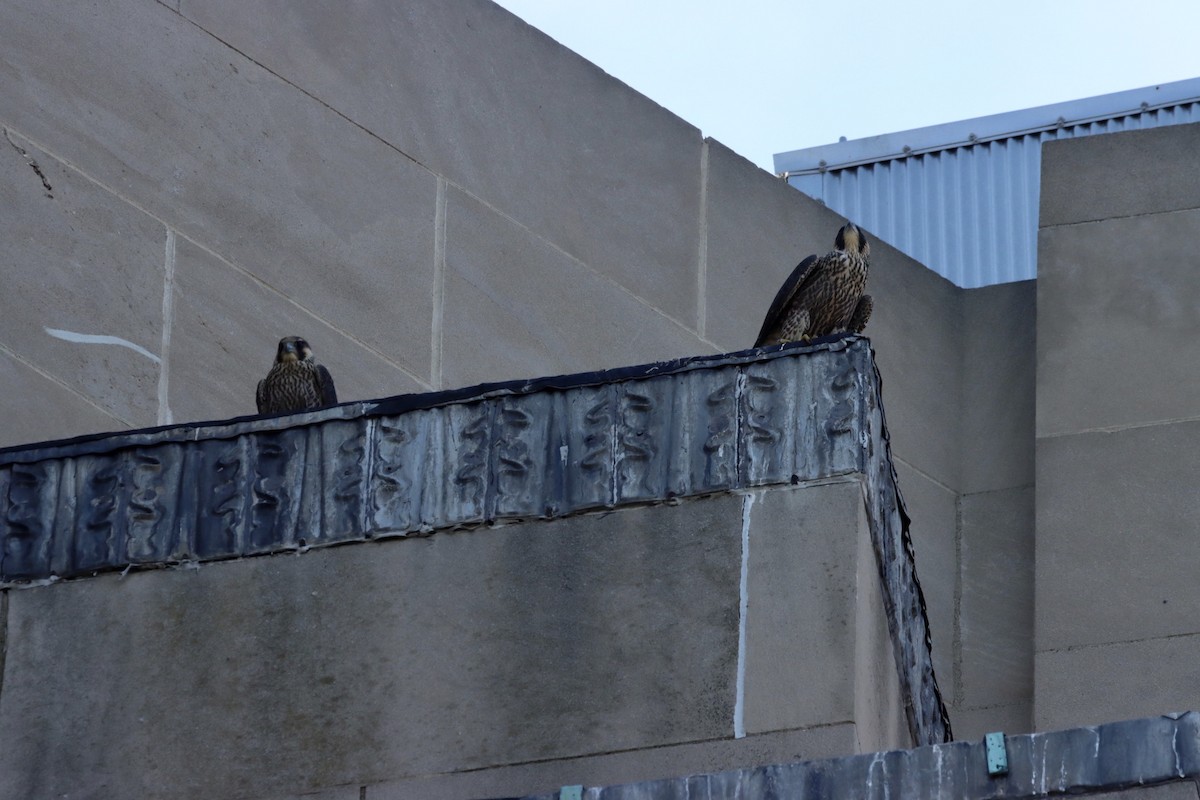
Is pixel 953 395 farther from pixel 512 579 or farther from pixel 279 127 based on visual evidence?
pixel 512 579

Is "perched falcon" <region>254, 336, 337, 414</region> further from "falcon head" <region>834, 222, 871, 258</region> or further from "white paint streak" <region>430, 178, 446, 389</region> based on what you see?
"falcon head" <region>834, 222, 871, 258</region>

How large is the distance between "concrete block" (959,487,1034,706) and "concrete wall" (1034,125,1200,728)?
381mm

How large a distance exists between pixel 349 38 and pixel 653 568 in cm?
516

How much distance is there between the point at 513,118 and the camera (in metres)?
13.6

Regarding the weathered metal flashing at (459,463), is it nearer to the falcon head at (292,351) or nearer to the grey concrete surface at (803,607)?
the grey concrete surface at (803,607)

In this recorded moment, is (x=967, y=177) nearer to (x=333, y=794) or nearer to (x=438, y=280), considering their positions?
(x=438, y=280)

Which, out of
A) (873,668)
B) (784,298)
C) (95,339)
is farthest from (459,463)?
(95,339)

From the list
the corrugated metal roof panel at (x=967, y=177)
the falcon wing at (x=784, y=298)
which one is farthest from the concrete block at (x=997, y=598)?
the falcon wing at (x=784, y=298)

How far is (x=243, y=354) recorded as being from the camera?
12039 millimetres

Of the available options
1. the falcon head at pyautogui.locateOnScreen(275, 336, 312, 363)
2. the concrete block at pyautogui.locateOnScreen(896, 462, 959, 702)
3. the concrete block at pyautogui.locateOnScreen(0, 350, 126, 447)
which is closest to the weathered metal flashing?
the falcon head at pyautogui.locateOnScreen(275, 336, 312, 363)

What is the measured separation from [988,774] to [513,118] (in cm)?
679

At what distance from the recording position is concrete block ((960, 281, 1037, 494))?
1460 cm

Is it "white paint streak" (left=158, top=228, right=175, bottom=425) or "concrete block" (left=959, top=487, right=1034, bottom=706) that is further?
"concrete block" (left=959, top=487, right=1034, bottom=706)

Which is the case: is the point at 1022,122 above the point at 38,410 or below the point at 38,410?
above
